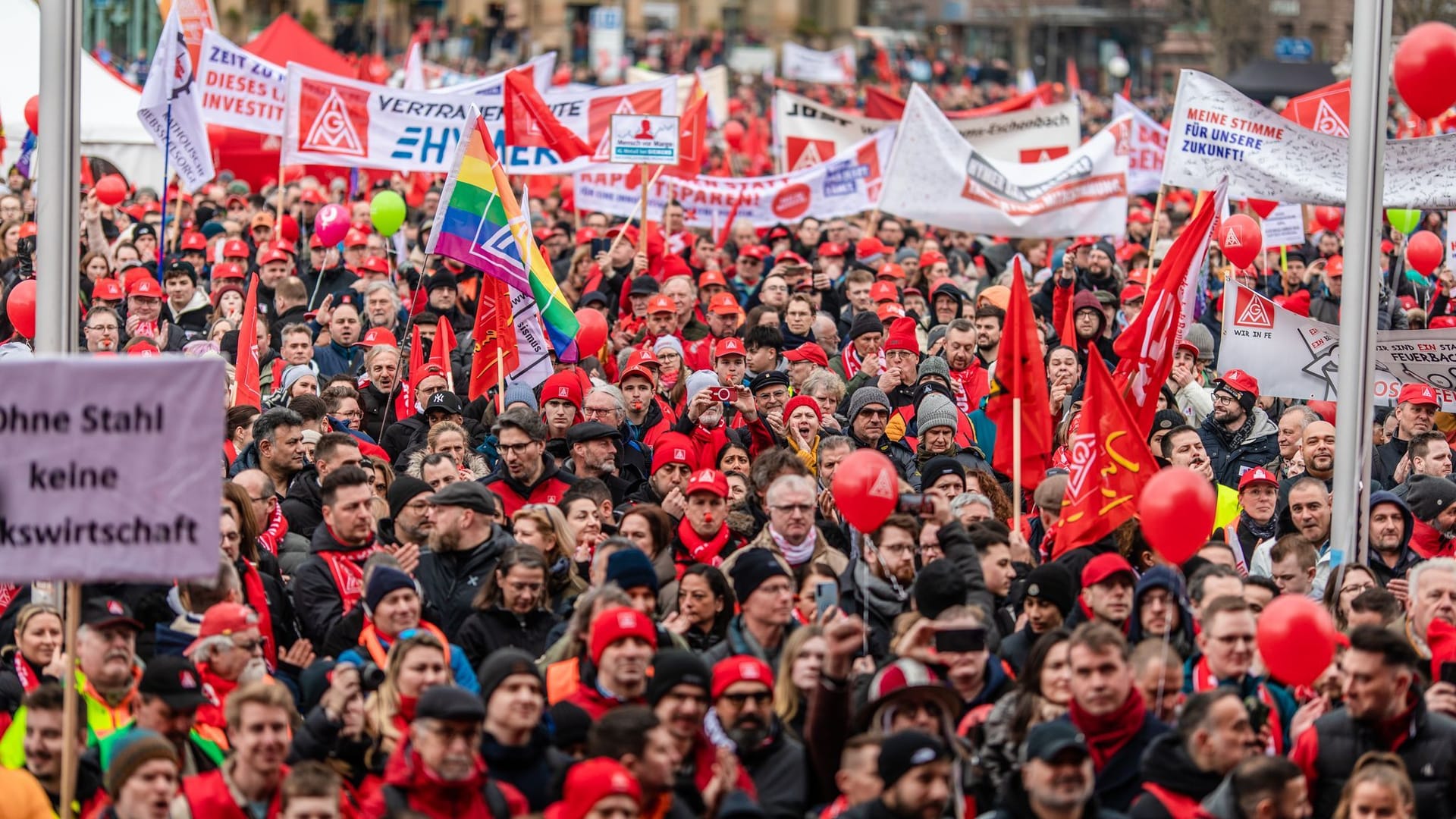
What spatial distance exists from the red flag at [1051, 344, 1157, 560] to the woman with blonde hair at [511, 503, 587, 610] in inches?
78.0

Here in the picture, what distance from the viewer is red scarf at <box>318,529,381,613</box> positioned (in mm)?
8656

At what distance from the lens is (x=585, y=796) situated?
6.14m

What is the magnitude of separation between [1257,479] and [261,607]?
477cm

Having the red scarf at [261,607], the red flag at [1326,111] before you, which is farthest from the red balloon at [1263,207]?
the red scarf at [261,607]

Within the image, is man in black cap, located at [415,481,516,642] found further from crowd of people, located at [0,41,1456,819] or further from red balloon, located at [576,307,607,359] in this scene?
red balloon, located at [576,307,607,359]

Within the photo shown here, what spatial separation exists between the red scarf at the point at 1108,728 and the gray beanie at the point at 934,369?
5.51 m

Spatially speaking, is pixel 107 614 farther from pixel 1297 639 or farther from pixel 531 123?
pixel 531 123

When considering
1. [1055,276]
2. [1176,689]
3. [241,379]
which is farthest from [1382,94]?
[1055,276]

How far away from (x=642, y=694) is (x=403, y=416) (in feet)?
18.6

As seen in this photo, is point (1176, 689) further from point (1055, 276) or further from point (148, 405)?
point (1055, 276)

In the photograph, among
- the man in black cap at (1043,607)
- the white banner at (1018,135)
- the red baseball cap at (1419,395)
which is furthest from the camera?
the white banner at (1018,135)

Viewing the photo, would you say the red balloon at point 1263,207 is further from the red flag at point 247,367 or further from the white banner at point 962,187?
the red flag at point 247,367

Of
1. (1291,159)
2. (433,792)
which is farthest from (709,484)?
(1291,159)

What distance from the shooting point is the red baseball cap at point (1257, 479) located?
10.8 metres
